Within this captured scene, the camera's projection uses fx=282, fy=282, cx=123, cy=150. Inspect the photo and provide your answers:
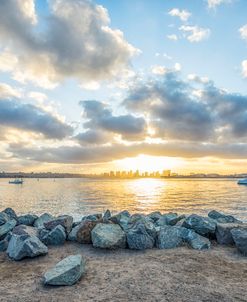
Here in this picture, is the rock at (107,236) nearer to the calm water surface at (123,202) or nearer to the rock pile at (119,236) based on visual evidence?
the rock pile at (119,236)

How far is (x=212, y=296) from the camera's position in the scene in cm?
643

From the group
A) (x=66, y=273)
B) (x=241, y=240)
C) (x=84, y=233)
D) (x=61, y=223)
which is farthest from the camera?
(x=61, y=223)

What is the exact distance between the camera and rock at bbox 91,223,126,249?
980 centimetres

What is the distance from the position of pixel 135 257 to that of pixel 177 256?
1.37 metres

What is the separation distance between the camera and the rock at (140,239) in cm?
992

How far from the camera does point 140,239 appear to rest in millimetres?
9984

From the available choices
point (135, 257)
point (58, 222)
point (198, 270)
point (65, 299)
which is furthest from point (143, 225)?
point (65, 299)

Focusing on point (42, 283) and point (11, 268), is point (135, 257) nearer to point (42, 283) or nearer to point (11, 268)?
point (42, 283)

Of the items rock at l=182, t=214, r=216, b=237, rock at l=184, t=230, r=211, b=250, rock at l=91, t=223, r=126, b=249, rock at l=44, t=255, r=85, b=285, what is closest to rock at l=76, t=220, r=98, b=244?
rock at l=91, t=223, r=126, b=249

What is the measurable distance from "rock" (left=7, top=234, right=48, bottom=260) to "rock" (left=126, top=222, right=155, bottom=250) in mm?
2914

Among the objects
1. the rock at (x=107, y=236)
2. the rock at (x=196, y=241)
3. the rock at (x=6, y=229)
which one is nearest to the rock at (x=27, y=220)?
the rock at (x=6, y=229)

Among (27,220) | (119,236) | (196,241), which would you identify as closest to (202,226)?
(196,241)

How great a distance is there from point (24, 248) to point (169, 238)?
5.00 m

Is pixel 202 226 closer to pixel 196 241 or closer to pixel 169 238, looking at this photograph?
pixel 196 241
